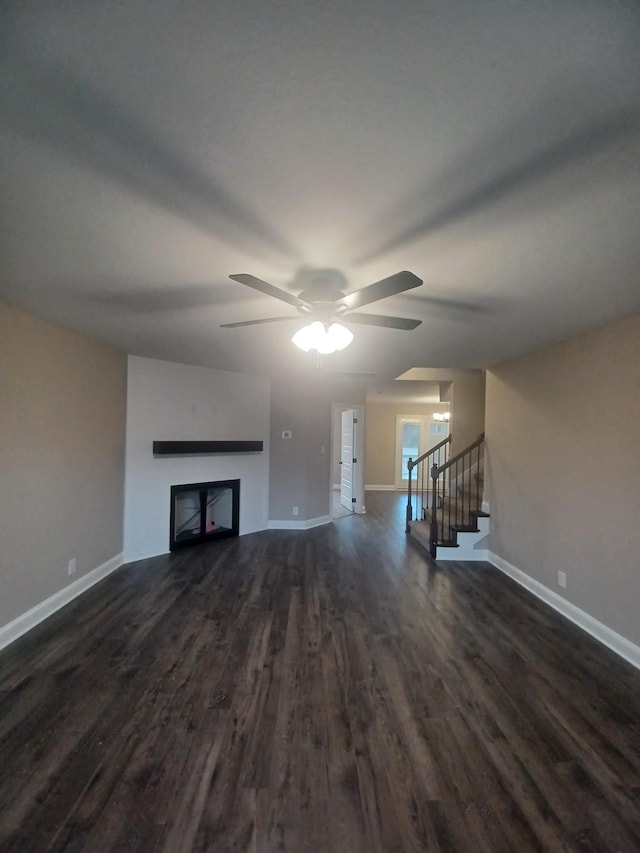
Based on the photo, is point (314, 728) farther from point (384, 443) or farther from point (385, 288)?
point (384, 443)

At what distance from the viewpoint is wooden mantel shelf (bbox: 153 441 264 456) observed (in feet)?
14.7

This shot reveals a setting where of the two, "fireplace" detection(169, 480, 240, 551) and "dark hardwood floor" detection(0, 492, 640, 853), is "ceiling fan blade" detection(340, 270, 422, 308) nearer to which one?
"dark hardwood floor" detection(0, 492, 640, 853)

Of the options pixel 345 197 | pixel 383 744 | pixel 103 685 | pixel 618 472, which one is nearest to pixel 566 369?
pixel 618 472

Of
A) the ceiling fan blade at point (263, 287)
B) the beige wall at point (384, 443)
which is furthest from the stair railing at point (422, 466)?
the ceiling fan blade at point (263, 287)

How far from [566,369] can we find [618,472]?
1024 mm

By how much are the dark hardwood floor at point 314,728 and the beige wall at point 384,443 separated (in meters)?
6.85

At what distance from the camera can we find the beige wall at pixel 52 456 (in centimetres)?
263

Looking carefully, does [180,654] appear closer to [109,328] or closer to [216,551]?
[216,551]

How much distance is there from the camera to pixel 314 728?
1.92 meters

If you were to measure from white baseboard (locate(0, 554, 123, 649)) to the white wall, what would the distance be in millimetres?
496

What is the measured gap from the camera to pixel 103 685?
7.25 feet

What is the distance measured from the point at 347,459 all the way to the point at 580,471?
16.0 ft

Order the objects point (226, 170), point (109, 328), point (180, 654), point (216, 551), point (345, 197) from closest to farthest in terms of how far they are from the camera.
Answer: point (226, 170)
point (345, 197)
point (180, 654)
point (109, 328)
point (216, 551)

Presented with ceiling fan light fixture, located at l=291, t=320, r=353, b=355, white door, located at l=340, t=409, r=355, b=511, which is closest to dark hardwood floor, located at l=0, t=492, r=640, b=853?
ceiling fan light fixture, located at l=291, t=320, r=353, b=355
